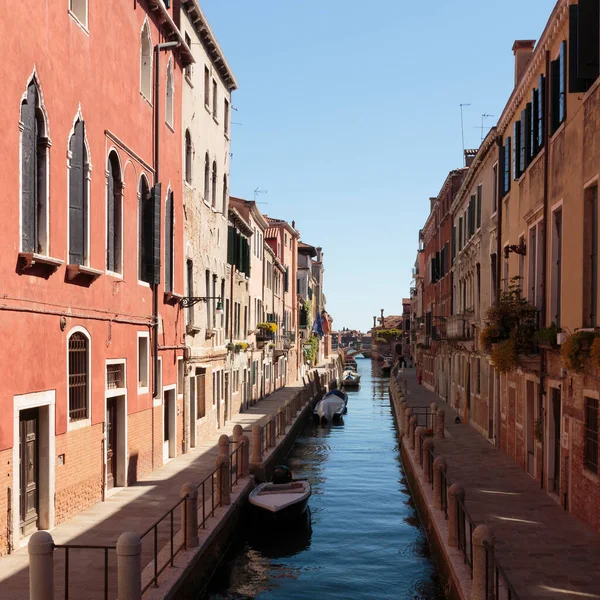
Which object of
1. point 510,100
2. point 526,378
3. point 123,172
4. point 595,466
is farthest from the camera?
point 510,100

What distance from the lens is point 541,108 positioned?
15.2 m

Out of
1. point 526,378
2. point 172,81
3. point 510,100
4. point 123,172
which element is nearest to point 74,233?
point 123,172

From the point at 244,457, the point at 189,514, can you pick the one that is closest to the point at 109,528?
the point at 189,514

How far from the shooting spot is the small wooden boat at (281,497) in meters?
15.7

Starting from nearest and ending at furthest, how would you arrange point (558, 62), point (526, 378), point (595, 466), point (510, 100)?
point (595, 466) → point (558, 62) → point (526, 378) → point (510, 100)

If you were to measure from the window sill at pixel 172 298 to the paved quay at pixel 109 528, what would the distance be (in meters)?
3.83

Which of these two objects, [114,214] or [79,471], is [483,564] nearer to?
[79,471]

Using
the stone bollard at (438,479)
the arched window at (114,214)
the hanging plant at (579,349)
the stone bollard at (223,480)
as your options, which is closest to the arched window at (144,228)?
the arched window at (114,214)

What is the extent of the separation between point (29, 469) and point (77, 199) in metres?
4.25

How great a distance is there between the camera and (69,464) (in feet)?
41.7

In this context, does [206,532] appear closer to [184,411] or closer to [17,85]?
[17,85]

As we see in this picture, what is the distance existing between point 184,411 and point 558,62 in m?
12.4

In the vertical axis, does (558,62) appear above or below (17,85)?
above

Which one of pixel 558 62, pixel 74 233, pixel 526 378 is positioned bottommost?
pixel 526 378
